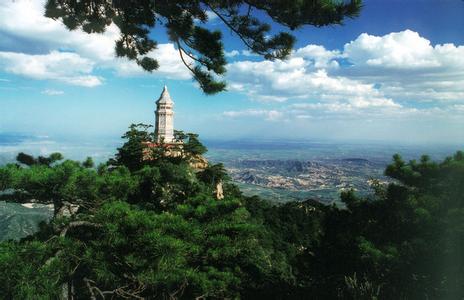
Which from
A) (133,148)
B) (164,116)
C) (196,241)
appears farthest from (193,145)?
(196,241)

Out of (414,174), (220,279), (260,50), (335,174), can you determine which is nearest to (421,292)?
(414,174)

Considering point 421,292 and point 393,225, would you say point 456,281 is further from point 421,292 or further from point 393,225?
point 393,225

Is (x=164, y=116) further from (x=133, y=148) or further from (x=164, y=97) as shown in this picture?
(x=133, y=148)

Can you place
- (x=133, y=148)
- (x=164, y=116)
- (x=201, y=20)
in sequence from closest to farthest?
(x=201, y=20)
(x=133, y=148)
(x=164, y=116)

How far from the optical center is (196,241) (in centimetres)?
491

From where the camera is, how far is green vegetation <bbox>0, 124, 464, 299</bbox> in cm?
429

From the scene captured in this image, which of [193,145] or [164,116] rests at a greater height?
[164,116]

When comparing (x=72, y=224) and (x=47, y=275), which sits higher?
(x=72, y=224)

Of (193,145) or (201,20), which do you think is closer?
(201,20)

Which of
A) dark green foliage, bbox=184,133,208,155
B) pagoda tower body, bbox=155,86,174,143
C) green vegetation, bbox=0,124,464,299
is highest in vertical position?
pagoda tower body, bbox=155,86,174,143

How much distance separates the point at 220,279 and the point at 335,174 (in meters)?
75.7

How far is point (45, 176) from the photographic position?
4695 mm

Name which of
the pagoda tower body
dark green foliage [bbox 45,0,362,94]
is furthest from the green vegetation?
the pagoda tower body

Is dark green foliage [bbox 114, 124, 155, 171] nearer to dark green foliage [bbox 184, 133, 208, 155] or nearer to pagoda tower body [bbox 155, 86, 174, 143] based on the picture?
dark green foliage [bbox 184, 133, 208, 155]
